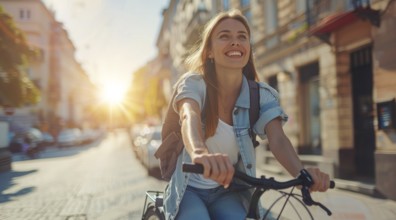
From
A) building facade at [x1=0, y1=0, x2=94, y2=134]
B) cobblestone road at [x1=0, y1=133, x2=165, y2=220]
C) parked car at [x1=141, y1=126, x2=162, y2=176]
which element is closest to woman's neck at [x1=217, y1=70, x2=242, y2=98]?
cobblestone road at [x1=0, y1=133, x2=165, y2=220]

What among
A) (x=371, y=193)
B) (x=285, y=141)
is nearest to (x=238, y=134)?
(x=285, y=141)

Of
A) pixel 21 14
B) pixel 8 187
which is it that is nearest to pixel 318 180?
pixel 8 187

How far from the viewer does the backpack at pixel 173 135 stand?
242cm

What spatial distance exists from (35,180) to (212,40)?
11.0 meters

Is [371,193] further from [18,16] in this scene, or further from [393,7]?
[18,16]

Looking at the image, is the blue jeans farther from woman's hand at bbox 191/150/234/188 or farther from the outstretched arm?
woman's hand at bbox 191/150/234/188

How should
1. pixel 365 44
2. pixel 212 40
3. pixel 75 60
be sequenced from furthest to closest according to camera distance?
pixel 75 60, pixel 365 44, pixel 212 40

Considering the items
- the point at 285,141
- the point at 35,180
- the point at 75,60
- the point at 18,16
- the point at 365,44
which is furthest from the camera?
the point at 75,60

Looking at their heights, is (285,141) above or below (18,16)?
below

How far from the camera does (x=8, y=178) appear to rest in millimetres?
12969

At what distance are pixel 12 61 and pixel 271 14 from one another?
12.9 m

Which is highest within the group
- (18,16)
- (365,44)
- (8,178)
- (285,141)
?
(18,16)

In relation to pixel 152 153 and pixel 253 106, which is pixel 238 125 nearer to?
pixel 253 106

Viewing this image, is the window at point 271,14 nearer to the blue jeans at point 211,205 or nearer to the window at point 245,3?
the window at point 245,3
